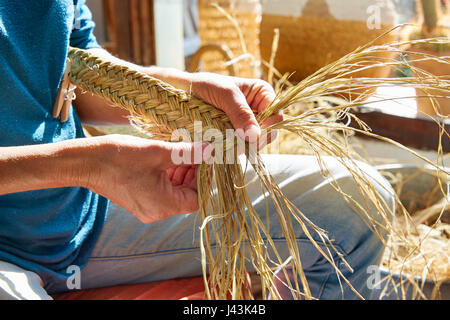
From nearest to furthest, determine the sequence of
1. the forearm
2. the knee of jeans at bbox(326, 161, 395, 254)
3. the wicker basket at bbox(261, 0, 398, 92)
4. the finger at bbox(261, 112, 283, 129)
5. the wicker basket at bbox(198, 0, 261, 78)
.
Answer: the forearm < the finger at bbox(261, 112, 283, 129) < the knee of jeans at bbox(326, 161, 395, 254) < the wicker basket at bbox(261, 0, 398, 92) < the wicker basket at bbox(198, 0, 261, 78)

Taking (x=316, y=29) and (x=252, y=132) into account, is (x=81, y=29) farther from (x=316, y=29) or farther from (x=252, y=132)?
(x=316, y=29)

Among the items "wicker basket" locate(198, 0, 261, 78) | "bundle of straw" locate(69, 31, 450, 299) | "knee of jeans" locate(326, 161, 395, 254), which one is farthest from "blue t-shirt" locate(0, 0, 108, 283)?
"wicker basket" locate(198, 0, 261, 78)

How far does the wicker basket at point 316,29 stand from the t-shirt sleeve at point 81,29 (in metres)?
0.90

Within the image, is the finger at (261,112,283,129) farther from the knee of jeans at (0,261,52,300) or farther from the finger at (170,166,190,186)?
the knee of jeans at (0,261,52,300)

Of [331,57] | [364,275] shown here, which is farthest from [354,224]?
[331,57]

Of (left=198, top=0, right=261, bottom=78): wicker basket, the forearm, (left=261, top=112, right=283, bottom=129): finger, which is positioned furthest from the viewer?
(left=198, top=0, right=261, bottom=78): wicker basket

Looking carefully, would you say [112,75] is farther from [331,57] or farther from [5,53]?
[331,57]

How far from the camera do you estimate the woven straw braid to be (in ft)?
2.33

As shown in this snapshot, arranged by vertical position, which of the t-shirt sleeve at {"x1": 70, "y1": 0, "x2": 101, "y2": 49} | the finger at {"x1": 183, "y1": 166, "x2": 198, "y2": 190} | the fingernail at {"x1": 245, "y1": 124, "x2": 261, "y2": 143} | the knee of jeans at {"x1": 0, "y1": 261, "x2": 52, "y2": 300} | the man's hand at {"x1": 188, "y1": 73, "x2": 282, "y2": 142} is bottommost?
the knee of jeans at {"x1": 0, "y1": 261, "x2": 52, "y2": 300}

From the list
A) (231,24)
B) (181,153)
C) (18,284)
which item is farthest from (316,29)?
(18,284)

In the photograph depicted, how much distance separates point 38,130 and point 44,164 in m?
0.18

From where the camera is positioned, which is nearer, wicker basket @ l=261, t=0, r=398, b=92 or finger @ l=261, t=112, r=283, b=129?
finger @ l=261, t=112, r=283, b=129

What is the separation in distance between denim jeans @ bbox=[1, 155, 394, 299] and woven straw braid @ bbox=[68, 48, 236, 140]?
0.61ft
